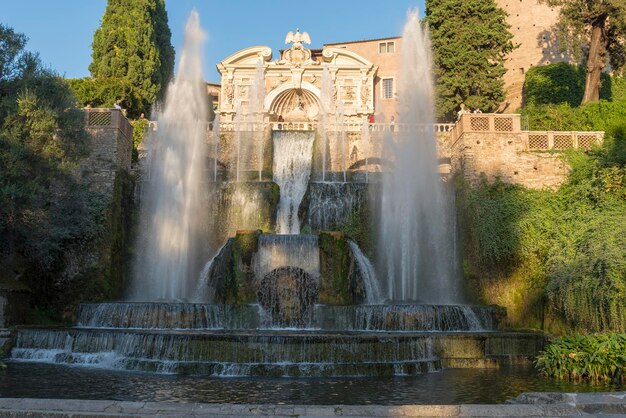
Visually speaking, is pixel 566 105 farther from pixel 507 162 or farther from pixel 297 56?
pixel 297 56

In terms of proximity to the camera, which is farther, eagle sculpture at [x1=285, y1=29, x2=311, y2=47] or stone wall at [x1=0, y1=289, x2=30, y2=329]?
eagle sculpture at [x1=285, y1=29, x2=311, y2=47]

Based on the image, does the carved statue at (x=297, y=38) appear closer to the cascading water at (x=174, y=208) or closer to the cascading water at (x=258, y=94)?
the cascading water at (x=258, y=94)

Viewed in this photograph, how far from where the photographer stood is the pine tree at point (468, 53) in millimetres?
28672

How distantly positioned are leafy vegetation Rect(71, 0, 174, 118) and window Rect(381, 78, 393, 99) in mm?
14230

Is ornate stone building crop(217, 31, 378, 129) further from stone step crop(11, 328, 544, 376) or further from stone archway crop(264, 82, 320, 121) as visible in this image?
stone step crop(11, 328, 544, 376)

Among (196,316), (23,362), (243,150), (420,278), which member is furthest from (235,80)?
(23,362)

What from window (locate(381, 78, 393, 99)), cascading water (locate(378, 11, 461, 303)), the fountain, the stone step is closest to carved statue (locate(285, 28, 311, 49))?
window (locate(381, 78, 393, 99))

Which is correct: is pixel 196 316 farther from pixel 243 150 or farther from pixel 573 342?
pixel 243 150

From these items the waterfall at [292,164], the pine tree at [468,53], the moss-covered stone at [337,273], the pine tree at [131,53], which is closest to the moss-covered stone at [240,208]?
the waterfall at [292,164]

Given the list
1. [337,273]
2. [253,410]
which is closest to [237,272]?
[337,273]

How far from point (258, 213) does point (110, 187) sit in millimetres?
4664

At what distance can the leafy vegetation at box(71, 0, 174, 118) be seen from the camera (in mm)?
32594

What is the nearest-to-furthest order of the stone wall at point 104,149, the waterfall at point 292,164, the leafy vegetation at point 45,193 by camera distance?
the leafy vegetation at point 45,193 → the stone wall at point 104,149 → the waterfall at point 292,164

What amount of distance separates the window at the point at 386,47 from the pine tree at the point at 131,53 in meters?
15.0
